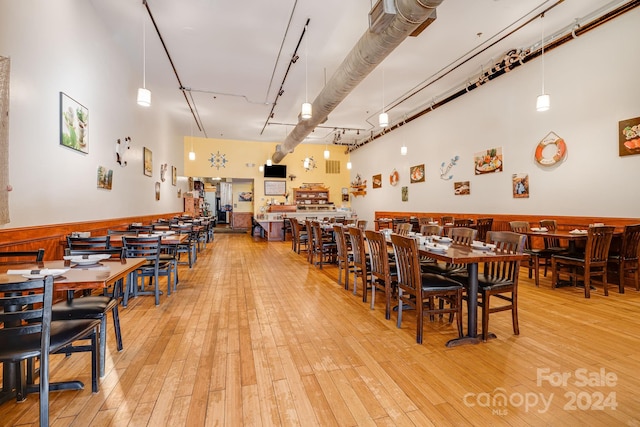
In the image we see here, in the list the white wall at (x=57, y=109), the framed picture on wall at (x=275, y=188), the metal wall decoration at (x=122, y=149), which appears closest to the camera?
the white wall at (x=57, y=109)

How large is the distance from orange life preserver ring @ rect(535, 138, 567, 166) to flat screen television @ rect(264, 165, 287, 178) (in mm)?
9758

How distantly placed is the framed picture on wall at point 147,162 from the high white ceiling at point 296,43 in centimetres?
164

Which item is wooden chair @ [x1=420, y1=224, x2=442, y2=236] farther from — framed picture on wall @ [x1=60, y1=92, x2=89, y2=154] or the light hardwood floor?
framed picture on wall @ [x1=60, y1=92, x2=89, y2=154]

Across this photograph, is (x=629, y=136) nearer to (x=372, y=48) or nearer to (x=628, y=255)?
(x=628, y=255)

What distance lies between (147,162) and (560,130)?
29.5 ft

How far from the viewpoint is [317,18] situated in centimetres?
485

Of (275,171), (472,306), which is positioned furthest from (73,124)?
(275,171)

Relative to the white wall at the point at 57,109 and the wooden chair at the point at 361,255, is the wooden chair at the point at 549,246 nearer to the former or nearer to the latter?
the wooden chair at the point at 361,255

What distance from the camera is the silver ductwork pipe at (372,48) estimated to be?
3.36m

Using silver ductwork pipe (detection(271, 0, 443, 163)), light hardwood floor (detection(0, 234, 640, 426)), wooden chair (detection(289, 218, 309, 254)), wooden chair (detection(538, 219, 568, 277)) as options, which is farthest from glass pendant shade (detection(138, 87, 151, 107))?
wooden chair (detection(538, 219, 568, 277))

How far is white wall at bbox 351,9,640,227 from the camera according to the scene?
466 cm

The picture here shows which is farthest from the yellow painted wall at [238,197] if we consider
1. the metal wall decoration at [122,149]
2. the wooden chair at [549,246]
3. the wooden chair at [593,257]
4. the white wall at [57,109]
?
the wooden chair at [593,257]

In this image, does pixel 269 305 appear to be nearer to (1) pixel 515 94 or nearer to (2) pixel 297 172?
(1) pixel 515 94

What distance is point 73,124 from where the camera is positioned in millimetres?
4168
